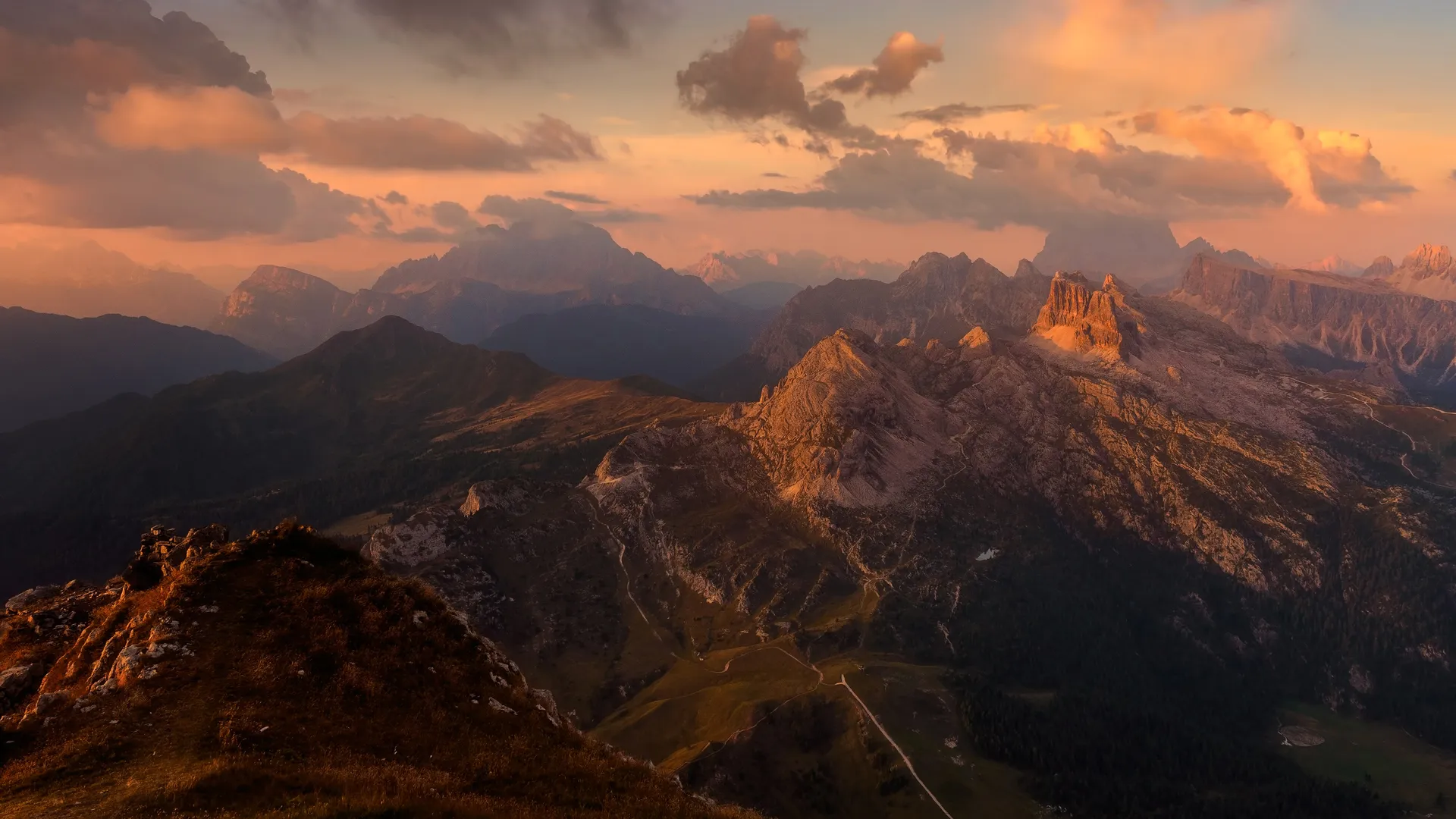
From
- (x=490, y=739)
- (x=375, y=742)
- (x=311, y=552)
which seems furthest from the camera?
(x=311, y=552)

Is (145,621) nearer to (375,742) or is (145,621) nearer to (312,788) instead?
(375,742)

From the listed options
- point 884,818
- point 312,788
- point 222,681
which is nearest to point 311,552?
point 222,681

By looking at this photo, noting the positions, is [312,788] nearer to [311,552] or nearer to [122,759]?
[122,759]

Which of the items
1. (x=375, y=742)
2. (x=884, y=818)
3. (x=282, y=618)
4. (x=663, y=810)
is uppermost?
(x=282, y=618)

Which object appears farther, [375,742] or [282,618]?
[282,618]

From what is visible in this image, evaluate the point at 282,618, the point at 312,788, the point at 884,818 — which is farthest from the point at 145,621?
the point at 884,818

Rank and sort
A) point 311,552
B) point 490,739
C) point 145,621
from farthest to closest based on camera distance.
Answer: point 311,552, point 145,621, point 490,739

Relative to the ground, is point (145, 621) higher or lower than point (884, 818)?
higher
